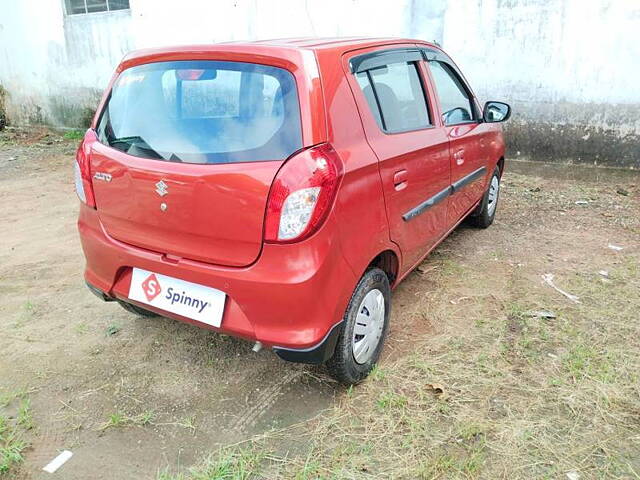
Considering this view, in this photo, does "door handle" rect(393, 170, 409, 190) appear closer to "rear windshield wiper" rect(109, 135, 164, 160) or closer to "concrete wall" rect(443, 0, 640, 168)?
"rear windshield wiper" rect(109, 135, 164, 160)

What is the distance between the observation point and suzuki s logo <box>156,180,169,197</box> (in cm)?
224

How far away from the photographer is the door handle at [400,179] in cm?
266

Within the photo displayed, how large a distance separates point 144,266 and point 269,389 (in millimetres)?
849

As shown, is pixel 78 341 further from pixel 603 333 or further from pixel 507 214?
pixel 507 214

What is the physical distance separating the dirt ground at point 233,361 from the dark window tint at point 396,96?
118 centimetres

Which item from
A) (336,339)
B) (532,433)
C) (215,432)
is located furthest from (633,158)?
(215,432)

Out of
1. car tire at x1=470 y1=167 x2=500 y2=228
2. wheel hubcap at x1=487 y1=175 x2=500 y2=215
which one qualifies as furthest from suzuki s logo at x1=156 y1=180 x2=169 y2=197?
wheel hubcap at x1=487 y1=175 x2=500 y2=215

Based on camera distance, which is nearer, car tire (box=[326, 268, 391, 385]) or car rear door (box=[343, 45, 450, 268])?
car tire (box=[326, 268, 391, 385])

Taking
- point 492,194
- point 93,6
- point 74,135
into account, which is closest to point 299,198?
point 492,194

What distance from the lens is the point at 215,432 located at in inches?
93.1

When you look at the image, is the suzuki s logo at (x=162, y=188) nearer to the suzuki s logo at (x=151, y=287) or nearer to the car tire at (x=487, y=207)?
the suzuki s logo at (x=151, y=287)

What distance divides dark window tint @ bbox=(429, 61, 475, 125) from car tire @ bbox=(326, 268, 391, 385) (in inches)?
51.7

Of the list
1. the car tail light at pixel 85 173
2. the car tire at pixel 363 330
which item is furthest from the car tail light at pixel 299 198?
the car tail light at pixel 85 173

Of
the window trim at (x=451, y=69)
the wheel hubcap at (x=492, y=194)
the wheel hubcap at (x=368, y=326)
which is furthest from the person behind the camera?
the wheel hubcap at (x=492, y=194)
